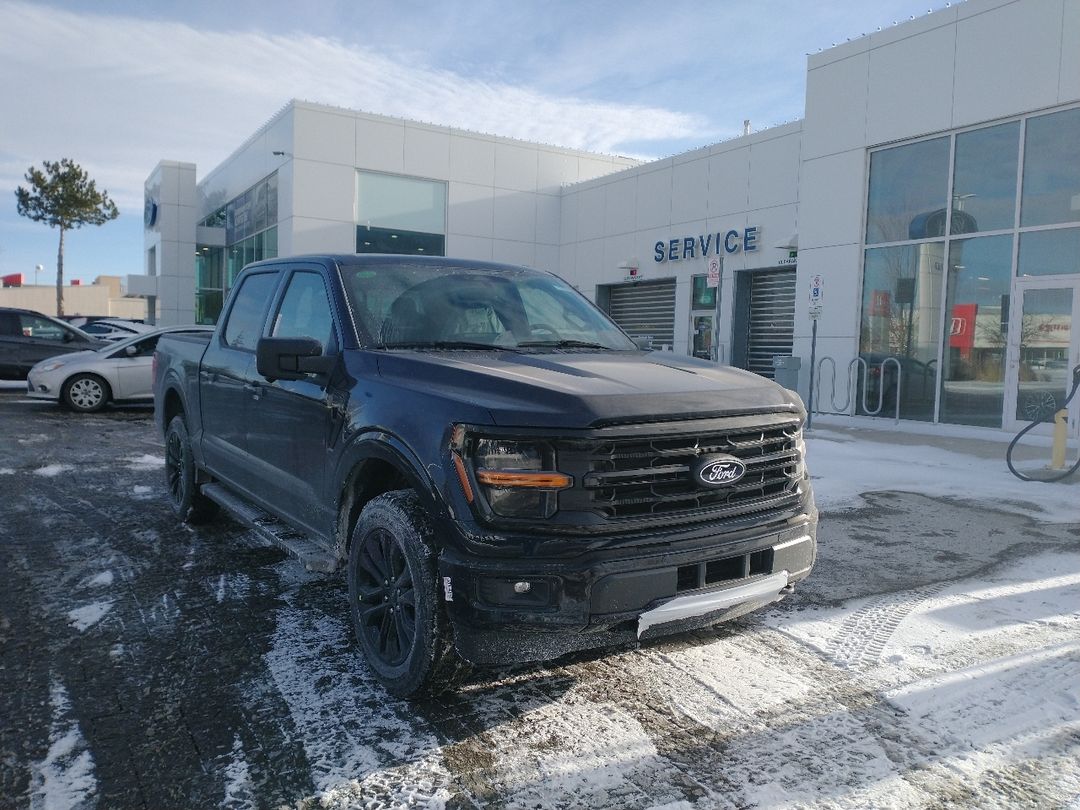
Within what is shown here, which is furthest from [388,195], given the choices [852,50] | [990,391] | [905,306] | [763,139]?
[990,391]

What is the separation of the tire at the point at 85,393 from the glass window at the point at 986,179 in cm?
1461

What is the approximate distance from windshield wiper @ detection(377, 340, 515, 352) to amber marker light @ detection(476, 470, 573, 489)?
3.87 feet

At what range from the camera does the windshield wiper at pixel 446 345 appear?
3930 mm

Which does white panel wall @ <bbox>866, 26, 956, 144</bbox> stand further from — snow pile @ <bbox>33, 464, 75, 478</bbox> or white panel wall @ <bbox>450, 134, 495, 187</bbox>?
white panel wall @ <bbox>450, 134, 495, 187</bbox>

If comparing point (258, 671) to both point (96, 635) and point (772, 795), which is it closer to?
point (96, 635)

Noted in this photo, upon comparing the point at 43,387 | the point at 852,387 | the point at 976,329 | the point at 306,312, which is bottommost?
the point at 43,387

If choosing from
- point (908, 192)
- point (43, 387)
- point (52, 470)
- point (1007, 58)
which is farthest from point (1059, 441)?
point (43, 387)

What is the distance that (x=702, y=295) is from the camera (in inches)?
859

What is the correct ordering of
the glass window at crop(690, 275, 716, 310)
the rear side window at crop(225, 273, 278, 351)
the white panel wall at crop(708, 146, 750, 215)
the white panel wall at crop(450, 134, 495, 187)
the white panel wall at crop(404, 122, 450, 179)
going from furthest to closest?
the white panel wall at crop(450, 134, 495, 187) → the white panel wall at crop(404, 122, 450, 179) → the glass window at crop(690, 275, 716, 310) → the white panel wall at crop(708, 146, 750, 215) → the rear side window at crop(225, 273, 278, 351)

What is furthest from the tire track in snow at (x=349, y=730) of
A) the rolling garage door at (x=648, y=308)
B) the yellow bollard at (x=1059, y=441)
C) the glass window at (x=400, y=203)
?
the glass window at (x=400, y=203)

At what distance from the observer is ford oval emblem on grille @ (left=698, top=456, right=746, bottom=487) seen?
10.3ft

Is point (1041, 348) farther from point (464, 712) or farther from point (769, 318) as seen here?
point (464, 712)

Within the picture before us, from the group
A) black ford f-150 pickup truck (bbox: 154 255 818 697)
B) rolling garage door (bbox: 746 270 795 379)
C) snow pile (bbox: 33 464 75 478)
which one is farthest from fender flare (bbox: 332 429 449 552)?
rolling garage door (bbox: 746 270 795 379)

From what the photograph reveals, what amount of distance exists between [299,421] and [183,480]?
8.54 feet
